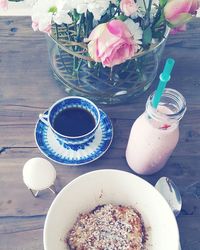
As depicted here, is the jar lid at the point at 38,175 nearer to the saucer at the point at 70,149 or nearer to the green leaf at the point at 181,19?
the saucer at the point at 70,149

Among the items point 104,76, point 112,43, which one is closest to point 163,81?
point 112,43

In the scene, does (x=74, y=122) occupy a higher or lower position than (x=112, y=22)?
lower

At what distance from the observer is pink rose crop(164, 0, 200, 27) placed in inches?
24.0

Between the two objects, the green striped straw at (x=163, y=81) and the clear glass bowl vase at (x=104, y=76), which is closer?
the green striped straw at (x=163, y=81)

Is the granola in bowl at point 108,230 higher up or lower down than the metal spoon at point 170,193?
lower down

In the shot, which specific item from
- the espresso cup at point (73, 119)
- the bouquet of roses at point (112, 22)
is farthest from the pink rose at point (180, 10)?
the espresso cup at point (73, 119)

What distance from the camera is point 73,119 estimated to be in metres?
0.78

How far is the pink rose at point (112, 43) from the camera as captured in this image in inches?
23.4

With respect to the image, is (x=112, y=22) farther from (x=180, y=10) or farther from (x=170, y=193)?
(x=170, y=193)

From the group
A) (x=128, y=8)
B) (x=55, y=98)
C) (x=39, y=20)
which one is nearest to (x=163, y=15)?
(x=128, y=8)

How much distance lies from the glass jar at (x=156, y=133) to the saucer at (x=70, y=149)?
59 millimetres

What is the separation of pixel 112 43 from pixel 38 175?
26 cm

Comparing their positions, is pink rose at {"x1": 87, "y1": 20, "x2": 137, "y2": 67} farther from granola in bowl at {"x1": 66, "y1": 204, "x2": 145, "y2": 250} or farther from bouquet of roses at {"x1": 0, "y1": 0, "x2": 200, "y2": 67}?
granola in bowl at {"x1": 66, "y1": 204, "x2": 145, "y2": 250}

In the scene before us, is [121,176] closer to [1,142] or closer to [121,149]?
[121,149]
